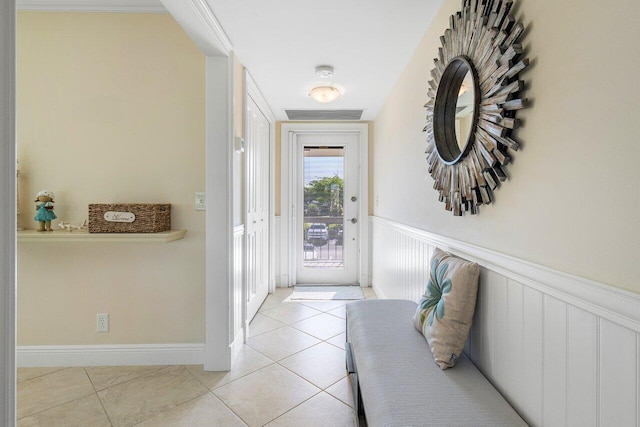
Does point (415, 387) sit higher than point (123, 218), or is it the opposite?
point (123, 218)

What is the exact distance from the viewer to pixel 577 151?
846mm

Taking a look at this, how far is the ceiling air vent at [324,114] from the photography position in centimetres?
375

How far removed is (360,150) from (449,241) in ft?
9.34

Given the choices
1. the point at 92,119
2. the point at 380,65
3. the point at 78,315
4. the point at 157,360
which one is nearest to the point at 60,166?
the point at 92,119

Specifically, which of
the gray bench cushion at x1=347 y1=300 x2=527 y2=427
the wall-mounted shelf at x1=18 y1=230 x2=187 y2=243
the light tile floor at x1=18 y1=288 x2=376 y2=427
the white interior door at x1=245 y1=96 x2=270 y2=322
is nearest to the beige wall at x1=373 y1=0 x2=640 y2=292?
the gray bench cushion at x1=347 y1=300 x2=527 y2=427

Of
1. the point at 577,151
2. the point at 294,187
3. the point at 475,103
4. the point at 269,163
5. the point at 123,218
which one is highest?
the point at 269,163

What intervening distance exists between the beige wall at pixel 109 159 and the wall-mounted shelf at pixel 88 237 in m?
0.19

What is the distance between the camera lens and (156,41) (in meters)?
2.20

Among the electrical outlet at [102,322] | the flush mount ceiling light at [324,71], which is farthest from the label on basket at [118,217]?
the flush mount ceiling light at [324,71]

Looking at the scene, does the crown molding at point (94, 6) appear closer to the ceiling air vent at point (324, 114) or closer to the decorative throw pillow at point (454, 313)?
the ceiling air vent at point (324, 114)

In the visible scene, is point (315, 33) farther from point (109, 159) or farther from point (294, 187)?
point (294, 187)
